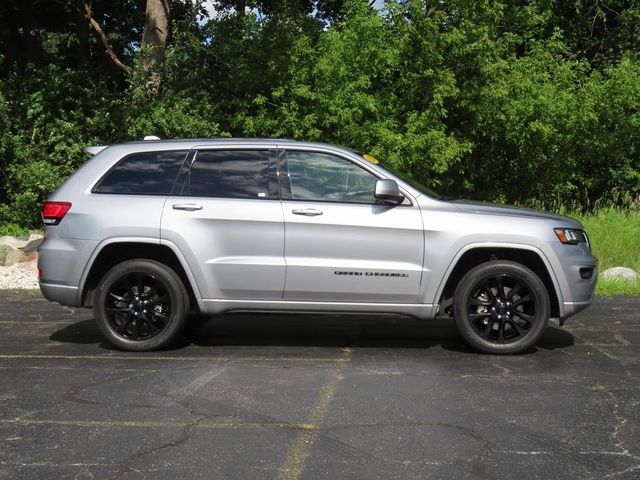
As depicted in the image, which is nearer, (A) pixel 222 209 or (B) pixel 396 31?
(A) pixel 222 209

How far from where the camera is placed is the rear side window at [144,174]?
24.1ft

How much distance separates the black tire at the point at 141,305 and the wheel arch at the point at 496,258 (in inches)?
90.8

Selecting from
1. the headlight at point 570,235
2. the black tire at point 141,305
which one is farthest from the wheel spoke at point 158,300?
the headlight at point 570,235

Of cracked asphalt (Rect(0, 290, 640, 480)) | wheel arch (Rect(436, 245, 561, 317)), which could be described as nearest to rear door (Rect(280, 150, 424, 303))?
wheel arch (Rect(436, 245, 561, 317))

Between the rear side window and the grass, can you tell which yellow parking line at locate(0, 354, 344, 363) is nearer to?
the rear side window

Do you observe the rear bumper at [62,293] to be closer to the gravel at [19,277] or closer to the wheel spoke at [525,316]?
the wheel spoke at [525,316]

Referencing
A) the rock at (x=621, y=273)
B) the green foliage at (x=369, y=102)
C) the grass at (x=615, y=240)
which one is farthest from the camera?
the green foliage at (x=369, y=102)

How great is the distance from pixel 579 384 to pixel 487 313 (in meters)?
1.16

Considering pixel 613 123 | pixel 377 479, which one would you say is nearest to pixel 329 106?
pixel 613 123

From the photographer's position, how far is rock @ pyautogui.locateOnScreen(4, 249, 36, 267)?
45.0 feet

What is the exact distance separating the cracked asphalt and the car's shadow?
4 centimetres

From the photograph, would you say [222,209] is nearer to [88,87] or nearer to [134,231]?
[134,231]

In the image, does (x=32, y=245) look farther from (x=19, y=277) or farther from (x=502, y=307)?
(x=502, y=307)

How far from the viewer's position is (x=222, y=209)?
23.4 feet
